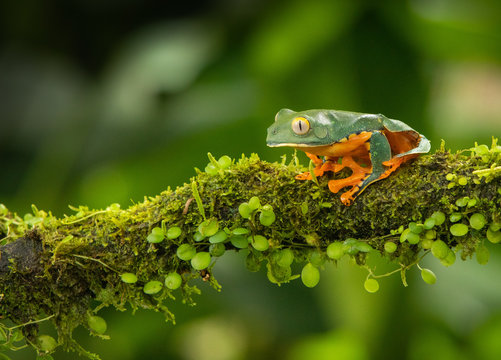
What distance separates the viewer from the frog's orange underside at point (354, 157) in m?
2.02

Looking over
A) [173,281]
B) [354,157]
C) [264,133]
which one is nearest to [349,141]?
[354,157]

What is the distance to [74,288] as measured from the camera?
2111 millimetres

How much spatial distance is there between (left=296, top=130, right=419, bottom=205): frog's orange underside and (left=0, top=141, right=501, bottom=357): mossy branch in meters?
0.03

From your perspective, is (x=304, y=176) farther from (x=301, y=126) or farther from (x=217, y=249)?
(x=217, y=249)

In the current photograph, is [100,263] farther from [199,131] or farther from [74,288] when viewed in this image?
[199,131]

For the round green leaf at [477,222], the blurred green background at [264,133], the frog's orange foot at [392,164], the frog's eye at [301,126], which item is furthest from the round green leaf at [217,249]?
the blurred green background at [264,133]

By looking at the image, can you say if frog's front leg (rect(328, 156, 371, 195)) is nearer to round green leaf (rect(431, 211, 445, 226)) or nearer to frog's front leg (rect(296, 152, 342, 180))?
frog's front leg (rect(296, 152, 342, 180))

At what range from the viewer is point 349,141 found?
2.12 metres

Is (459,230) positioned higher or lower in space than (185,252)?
lower

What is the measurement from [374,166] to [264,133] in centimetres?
252

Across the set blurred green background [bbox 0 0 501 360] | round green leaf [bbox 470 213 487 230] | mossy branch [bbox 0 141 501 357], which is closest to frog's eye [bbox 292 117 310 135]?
mossy branch [bbox 0 141 501 357]

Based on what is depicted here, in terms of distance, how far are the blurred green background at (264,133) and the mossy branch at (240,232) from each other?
2.10 metres

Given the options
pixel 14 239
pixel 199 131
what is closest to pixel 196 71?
pixel 199 131

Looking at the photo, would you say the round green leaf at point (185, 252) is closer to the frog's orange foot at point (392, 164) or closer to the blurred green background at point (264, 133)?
the frog's orange foot at point (392, 164)
